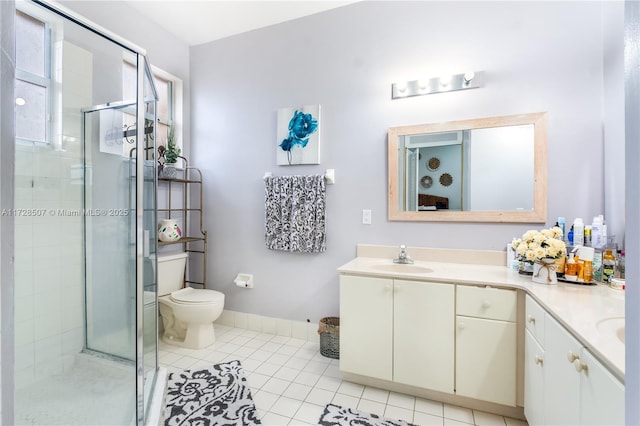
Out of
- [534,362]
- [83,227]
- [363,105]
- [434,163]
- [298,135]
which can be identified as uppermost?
[363,105]

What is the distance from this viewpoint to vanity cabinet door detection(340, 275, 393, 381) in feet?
6.23

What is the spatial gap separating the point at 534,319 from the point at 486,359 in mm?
387

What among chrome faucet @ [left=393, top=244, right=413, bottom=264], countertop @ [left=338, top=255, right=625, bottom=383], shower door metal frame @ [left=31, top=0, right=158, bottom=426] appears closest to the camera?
countertop @ [left=338, top=255, right=625, bottom=383]

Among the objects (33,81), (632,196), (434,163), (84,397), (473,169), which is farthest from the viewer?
(434,163)

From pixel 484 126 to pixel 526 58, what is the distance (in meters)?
0.50

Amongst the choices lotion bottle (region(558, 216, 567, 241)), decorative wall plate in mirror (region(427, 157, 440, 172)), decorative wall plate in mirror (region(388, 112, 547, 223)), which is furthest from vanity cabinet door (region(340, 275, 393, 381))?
lotion bottle (region(558, 216, 567, 241))

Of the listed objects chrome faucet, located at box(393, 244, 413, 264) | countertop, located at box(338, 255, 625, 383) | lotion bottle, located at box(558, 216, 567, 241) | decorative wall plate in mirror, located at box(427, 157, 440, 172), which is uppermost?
decorative wall plate in mirror, located at box(427, 157, 440, 172)

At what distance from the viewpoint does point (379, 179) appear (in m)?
2.41

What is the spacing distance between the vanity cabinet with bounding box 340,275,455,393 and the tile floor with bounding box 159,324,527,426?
12 cm

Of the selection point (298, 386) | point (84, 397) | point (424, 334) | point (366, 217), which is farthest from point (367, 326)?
point (84, 397)

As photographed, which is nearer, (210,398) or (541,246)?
(541,246)

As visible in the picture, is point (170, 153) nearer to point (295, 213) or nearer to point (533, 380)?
point (295, 213)

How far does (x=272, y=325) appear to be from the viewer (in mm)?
2799

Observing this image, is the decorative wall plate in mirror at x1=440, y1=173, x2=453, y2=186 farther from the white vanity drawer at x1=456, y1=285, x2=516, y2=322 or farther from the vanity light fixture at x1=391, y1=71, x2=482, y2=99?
the white vanity drawer at x1=456, y1=285, x2=516, y2=322
